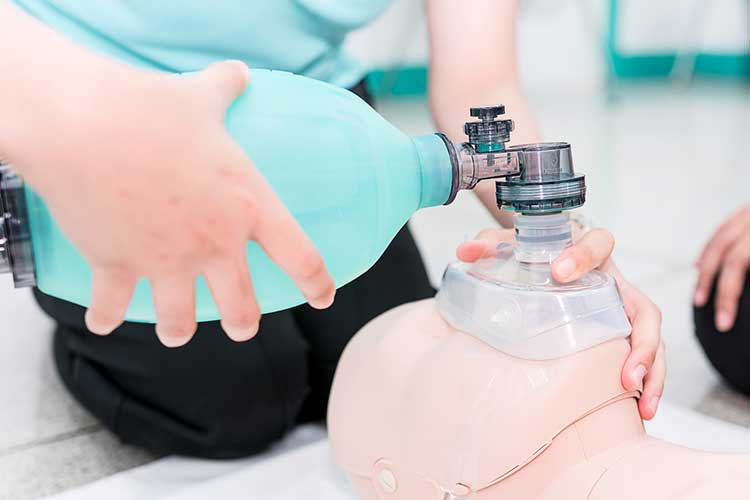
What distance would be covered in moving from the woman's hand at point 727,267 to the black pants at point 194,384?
1.32 feet

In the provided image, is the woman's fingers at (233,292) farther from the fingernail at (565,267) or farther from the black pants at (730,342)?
the black pants at (730,342)

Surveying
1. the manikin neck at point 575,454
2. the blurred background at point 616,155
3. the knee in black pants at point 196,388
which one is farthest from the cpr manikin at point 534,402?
the knee in black pants at point 196,388

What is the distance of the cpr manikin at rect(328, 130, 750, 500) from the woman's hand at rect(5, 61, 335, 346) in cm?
15

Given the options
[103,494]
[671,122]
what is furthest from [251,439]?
[671,122]

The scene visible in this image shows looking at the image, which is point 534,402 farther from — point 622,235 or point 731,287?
point 622,235

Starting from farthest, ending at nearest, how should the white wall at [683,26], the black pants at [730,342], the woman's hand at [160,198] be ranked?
1. the white wall at [683,26]
2. the black pants at [730,342]
3. the woman's hand at [160,198]

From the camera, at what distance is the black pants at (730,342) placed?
0.83 m

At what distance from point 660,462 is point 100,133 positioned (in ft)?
1.10

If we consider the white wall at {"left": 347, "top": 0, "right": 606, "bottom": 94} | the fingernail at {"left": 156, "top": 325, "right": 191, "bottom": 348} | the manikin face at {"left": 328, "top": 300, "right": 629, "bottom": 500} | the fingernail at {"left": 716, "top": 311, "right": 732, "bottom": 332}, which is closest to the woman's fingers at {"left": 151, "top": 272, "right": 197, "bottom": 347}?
the fingernail at {"left": 156, "top": 325, "right": 191, "bottom": 348}

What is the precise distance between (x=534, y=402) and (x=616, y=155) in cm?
189

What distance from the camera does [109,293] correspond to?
38 centimetres

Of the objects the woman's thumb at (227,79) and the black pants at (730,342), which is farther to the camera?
the black pants at (730,342)

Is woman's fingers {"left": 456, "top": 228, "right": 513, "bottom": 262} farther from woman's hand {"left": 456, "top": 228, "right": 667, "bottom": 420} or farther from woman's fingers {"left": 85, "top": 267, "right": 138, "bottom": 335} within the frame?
woman's fingers {"left": 85, "top": 267, "right": 138, "bottom": 335}

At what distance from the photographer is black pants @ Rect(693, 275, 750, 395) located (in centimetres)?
83
